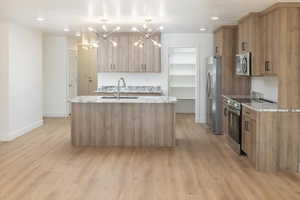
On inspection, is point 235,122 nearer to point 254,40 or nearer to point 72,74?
point 254,40

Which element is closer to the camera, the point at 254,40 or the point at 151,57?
the point at 254,40

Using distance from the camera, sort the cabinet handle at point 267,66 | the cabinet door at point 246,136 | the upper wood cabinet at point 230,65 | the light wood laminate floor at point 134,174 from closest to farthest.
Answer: the light wood laminate floor at point 134,174
the cabinet door at point 246,136
the cabinet handle at point 267,66
the upper wood cabinet at point 230,65

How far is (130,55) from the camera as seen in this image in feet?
31.1

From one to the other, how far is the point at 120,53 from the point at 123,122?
3.27 meters

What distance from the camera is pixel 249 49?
6.30 m

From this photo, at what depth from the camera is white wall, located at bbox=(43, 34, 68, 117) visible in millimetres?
10516

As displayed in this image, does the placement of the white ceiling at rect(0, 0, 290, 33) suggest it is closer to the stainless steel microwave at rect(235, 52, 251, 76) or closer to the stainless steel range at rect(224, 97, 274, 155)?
the stainless steel microwave at rect(235, 52, 251, 76)

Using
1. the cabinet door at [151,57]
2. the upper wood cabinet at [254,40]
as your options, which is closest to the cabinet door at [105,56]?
the cabinet door at [151,57]

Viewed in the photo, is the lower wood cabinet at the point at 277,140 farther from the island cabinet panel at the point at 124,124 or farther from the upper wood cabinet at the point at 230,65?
the upper wood cabinet at the point at 230,65

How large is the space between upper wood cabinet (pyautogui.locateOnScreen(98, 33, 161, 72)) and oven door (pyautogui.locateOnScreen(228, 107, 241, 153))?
11.1ft

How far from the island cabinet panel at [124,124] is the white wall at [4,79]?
161cm

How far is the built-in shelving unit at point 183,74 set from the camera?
11.2 metres

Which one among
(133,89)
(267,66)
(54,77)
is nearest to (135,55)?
(133,89)

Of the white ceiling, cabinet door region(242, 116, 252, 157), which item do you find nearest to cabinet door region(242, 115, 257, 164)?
cabinet door region(242, 116, 252, 157)
